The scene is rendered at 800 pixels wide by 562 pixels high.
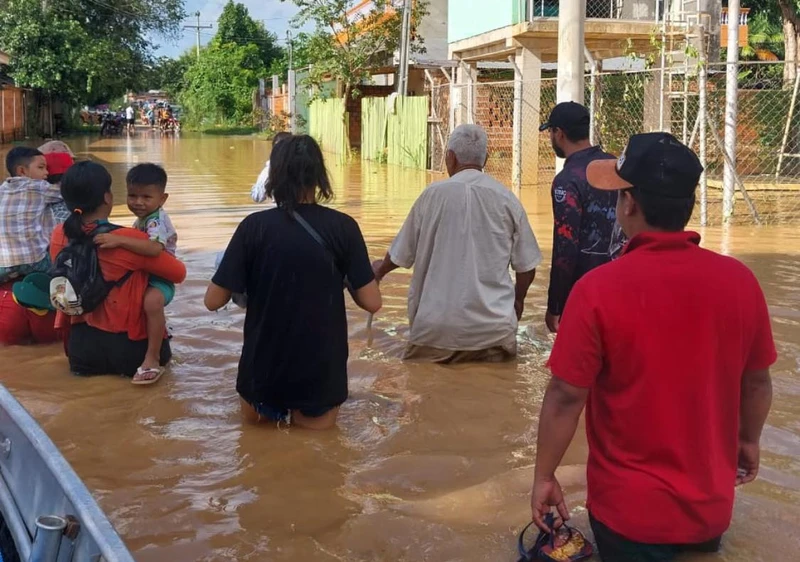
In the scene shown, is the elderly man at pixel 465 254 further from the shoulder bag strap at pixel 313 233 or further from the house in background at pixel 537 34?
the house in background at pixel 537 34

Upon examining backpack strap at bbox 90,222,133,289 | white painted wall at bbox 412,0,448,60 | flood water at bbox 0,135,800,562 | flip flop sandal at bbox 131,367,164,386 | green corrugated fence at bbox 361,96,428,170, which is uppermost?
white painted wall at bbox 412,0,448,60

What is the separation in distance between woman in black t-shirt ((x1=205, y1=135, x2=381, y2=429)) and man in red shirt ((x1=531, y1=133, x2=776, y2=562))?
1.91 metres

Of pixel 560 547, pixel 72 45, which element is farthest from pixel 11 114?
pixel 560 547

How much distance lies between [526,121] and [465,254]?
46.9 ft

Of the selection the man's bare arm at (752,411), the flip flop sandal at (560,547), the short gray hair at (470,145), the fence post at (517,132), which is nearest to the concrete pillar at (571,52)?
the fence post at (517,132)

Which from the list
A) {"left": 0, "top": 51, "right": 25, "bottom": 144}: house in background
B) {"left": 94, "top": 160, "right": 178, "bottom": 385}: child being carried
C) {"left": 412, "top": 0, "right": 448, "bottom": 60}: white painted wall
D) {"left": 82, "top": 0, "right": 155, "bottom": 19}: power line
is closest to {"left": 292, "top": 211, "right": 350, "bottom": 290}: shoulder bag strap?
{"left": 94, "top": 160, "right": 178, "bottom": 385}: child being carried

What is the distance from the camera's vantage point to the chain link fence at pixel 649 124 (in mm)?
14781

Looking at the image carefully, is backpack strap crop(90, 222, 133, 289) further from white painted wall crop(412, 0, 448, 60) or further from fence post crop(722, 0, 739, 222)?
white painted wall crop(412, 0, 448, 60)

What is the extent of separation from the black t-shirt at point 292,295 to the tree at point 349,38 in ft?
83.9

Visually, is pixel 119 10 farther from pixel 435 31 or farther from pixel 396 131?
pixel 396 131

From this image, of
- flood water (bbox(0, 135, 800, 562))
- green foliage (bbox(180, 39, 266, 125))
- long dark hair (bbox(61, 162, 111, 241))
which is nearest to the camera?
flood water (bbox(0, 135, 800, 562))

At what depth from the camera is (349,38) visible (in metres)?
29.8

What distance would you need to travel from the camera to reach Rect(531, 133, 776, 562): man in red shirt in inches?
101

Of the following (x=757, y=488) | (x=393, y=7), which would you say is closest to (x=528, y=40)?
(x=393, y=7)
